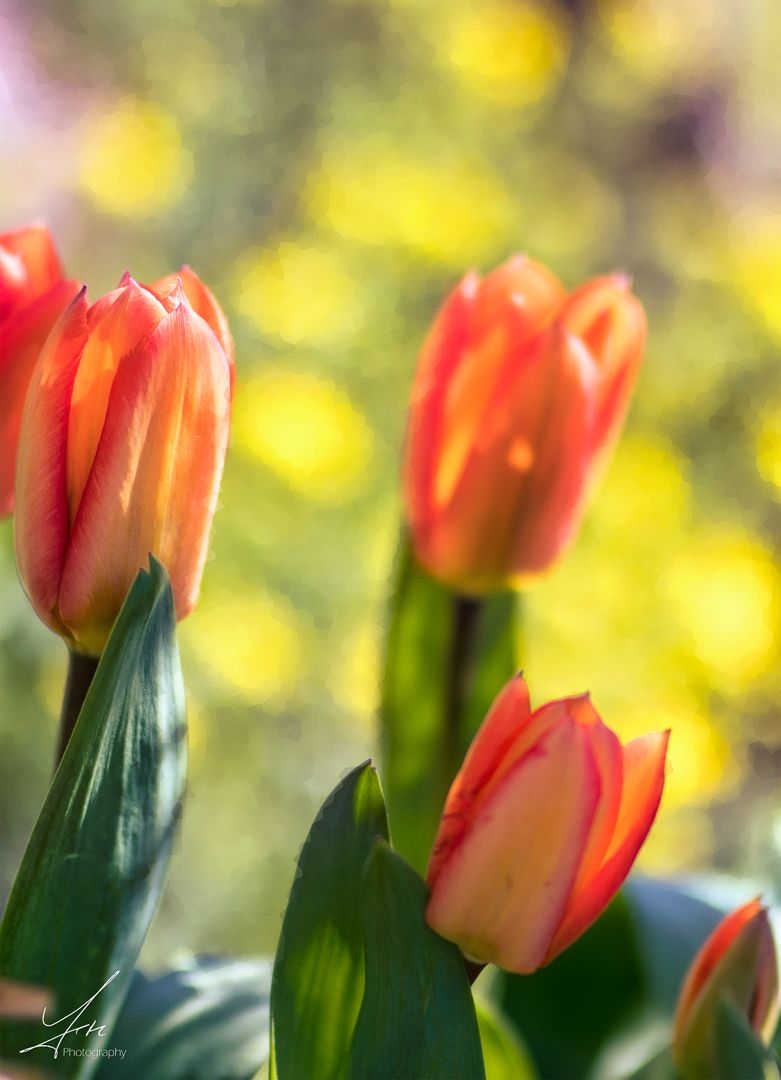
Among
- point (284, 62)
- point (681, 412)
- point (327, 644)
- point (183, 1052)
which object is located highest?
point (284, 62)

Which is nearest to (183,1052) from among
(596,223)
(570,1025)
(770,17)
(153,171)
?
(570,1025)

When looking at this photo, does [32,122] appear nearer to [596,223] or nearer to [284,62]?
[284,62]

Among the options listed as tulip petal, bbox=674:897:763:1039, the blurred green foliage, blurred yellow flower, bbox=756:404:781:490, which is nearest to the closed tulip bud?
tulip petal, bbox=674:897:763:1039

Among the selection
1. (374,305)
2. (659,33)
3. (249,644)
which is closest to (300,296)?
(374,305)

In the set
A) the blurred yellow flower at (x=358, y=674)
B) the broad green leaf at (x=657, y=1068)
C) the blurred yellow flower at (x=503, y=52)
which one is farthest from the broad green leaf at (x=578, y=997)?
the blurred yellow flower at (x=503, y=52)

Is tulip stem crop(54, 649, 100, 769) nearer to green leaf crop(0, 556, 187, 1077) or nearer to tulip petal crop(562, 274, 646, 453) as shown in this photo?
green leaf crop(0, 556, 187, 1077)

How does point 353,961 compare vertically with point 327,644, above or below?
below

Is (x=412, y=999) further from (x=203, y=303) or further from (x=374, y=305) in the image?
(x=374, y=305)

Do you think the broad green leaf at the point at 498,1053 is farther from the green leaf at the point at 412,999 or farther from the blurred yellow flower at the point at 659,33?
the blurred yellow flower at the point at 659,33
